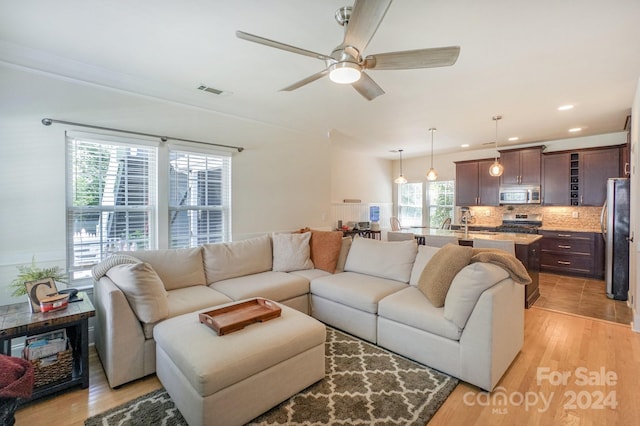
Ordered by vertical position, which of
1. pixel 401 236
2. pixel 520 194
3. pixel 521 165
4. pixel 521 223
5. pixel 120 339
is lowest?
pixel 120 339

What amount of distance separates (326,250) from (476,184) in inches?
180

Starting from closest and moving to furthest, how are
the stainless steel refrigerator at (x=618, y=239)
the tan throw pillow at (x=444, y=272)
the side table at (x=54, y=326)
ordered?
the side table at (x=54, y=326) < the tan throw pillow at (x=444, y=272) < the stainless steel refrigerator at (x=618, y=239)

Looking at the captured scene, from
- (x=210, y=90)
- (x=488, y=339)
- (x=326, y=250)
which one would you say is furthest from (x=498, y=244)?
(x=210, y=90)

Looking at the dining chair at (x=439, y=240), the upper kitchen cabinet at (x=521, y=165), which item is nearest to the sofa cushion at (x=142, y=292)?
the dining chair at (x=439, y=240)

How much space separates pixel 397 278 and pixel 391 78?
6.93 ft

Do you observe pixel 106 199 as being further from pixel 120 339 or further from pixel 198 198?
pixel 120 339

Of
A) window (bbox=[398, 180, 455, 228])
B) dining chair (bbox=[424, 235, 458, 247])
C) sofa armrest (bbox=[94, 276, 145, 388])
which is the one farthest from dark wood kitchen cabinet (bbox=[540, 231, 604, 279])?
sofa armrest (bbox=[94, 276, 145, 388])

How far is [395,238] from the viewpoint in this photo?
16.3 feet

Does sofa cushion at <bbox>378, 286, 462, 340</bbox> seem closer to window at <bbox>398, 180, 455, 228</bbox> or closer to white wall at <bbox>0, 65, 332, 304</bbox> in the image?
white wall at <bbox>0, 65, 332, 304</bbox>

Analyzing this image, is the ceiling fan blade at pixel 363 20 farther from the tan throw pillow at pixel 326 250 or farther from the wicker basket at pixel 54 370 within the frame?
the wicker basket at pixel 54 370

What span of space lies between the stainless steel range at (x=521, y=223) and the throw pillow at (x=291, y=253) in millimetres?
4422

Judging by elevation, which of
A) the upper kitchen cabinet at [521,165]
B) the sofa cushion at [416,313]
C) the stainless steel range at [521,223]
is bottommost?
the sofa cushion at [416,313]

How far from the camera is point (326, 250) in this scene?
369 cm

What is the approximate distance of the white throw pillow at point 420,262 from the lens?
2.97m
